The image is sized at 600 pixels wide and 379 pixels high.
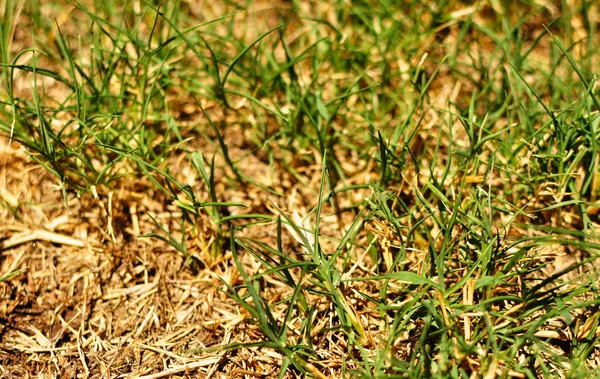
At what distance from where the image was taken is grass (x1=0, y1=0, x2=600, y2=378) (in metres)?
1.64

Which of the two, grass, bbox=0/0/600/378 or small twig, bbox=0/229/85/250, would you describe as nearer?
grass, bbox=0/0/600/378

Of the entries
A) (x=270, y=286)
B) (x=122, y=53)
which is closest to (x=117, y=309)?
(x=270, y=286)

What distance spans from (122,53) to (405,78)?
1.13 m

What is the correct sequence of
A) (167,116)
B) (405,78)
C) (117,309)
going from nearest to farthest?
(117,309) < (167,116) < (405,78)

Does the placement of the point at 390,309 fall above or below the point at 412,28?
below

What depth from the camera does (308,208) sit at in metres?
2.10

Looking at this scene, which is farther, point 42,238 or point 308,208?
point 308,208

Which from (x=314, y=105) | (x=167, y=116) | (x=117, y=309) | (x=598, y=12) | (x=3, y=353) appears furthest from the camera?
(x=598, y=12)

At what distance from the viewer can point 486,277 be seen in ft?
5.32

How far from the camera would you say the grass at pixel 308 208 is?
64.7 inches

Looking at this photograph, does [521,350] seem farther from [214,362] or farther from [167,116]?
[167,116]

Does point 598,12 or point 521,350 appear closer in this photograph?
point 521,350

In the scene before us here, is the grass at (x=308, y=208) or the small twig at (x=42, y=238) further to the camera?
the small twig at (x=42, y=238)

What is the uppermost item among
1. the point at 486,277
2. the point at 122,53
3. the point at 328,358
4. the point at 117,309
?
the point at 122,53
